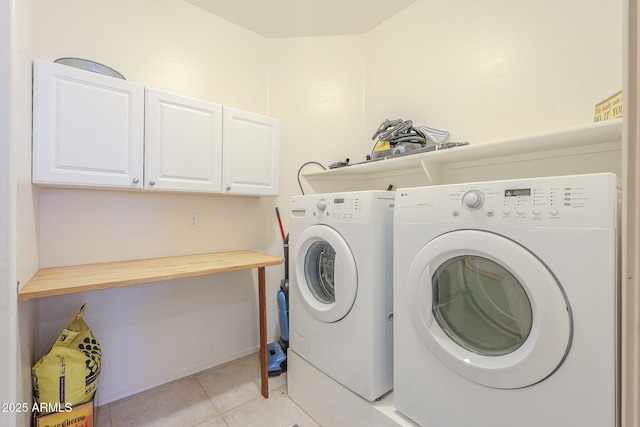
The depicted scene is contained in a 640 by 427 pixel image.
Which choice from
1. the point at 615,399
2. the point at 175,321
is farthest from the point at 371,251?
the point at 175,321

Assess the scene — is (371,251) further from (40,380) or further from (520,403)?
(40,380)

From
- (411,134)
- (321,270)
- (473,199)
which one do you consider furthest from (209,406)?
(411,134)

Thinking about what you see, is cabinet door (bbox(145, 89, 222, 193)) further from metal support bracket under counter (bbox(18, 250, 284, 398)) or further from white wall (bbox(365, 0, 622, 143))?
white wall (bbox(365, 0, 622, 143))

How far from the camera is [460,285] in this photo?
1.04 m

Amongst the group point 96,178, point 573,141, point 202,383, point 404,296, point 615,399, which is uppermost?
point 573,141

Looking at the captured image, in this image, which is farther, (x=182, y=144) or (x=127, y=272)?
(x=182, y=144)

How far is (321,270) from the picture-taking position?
1.64m

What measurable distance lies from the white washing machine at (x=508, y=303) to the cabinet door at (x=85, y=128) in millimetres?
1452

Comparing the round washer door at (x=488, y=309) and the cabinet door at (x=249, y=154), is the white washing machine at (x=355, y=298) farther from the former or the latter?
the cabinet door at (x=249, y=154)

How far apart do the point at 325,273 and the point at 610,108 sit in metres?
1.49

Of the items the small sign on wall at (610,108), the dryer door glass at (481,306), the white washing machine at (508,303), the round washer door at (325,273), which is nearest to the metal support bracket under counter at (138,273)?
the round washer door at (325,273)

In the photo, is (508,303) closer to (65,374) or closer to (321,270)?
Answer: (321,270)

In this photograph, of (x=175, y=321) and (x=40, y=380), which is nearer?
(x=40, y=380)

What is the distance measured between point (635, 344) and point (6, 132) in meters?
1.60
